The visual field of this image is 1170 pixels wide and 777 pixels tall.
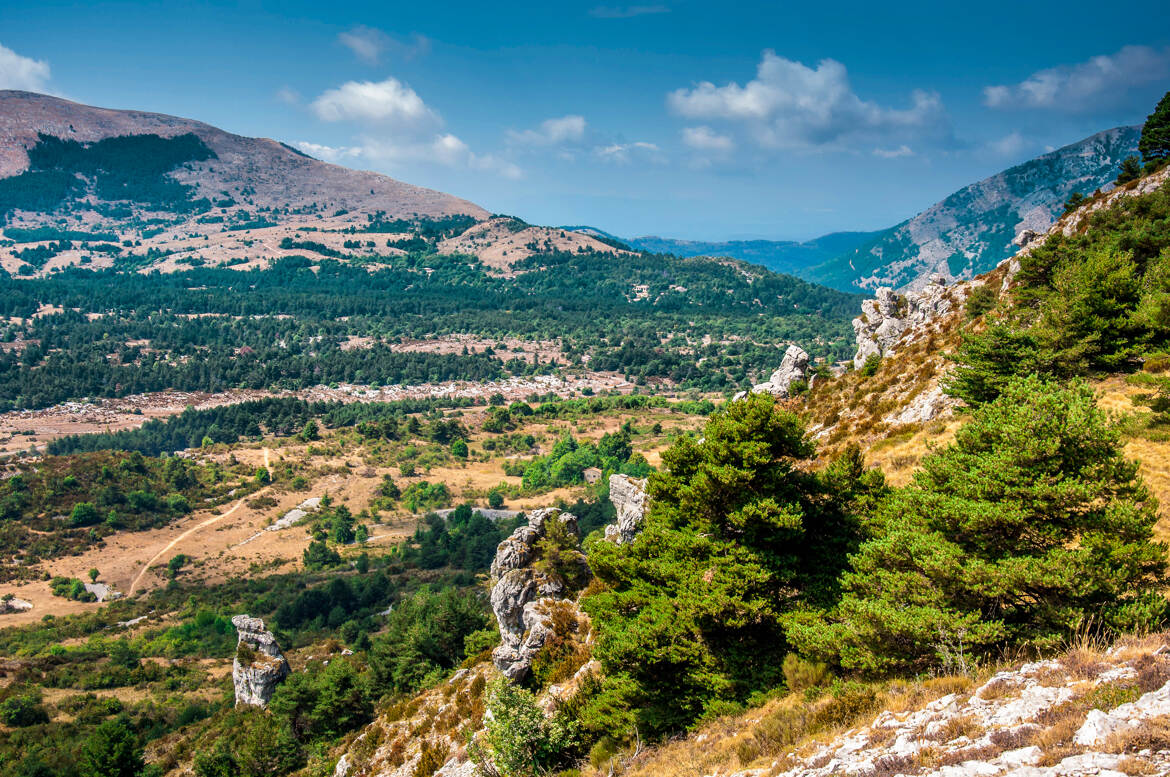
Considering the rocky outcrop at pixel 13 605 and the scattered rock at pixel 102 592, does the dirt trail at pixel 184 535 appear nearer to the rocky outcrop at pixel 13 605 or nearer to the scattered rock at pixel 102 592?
the scattered rock at pixel 102 592

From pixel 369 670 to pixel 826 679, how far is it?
29442mm

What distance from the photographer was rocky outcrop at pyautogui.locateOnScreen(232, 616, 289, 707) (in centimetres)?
3578

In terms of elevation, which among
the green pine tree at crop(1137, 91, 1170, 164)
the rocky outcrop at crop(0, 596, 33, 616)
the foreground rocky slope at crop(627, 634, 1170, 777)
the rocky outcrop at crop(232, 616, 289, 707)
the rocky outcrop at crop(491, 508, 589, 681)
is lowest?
the rocky outcrop at crop(0, 596, 33, 616)

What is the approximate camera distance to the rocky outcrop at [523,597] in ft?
75.3

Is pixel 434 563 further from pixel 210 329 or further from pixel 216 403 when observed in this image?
pixel 210 329

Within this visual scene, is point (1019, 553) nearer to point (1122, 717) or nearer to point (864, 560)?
point (864, 560)

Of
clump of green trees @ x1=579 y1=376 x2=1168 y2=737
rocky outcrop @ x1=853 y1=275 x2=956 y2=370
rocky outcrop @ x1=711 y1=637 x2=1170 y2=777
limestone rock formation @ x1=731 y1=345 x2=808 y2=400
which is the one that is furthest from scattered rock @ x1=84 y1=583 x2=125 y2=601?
rocky outcrop @ x1=853 y1=275 x2=956 y2=370

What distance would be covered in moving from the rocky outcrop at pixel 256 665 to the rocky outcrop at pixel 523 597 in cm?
1817

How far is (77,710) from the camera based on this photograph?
128ft

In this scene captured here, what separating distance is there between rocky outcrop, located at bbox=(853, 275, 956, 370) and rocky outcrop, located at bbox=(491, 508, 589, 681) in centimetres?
2950

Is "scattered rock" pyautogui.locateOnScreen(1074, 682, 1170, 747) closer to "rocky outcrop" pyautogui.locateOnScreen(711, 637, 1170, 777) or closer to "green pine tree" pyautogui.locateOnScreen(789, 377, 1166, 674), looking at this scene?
"rocky outcrop" pyautogui.locateOnScreen(711, 637, 1170, 777)

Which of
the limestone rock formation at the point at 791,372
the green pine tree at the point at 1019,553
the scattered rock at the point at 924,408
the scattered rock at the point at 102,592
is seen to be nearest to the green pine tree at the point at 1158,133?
the limestone rock formation at the point at 791,372

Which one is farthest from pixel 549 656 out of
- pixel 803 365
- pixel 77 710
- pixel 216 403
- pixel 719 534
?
pixel 216 403

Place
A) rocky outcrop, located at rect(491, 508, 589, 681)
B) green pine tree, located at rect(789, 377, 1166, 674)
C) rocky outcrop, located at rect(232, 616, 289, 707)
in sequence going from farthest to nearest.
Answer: rocky outcrop, located at rect(232, 616, 289, 707) < rocky outcrop, located at rect(491, 508, 589, 681) < green pine tree, located at rect(789, 377, 1166, 674)
